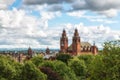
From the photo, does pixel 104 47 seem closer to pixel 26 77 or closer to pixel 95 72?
pixel 95 72

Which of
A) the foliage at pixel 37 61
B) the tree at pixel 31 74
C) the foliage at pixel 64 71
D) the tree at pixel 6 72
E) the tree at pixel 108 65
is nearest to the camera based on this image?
the tree at pixel 108 65

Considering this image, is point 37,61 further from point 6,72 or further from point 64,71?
point 6,72

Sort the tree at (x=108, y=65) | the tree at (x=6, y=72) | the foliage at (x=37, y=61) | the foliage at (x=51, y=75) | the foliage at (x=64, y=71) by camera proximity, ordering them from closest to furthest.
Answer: the tree at (x=108, y=65) → the tree at (x=6, y=72) → the foliage at (x=51, y=75) → the foliage at (x=64, y=71) → the foliage at (x=37, y=61)

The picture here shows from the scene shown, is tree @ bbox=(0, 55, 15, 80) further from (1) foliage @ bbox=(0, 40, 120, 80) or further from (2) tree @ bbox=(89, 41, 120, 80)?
(2) tree @ bbox=(89, 41, 120, 80)

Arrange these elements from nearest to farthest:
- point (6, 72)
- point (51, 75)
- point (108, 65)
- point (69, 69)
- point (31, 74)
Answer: point (108, 65), point (31, 74), point (6, 72), point (51, 75), point (69, 69)

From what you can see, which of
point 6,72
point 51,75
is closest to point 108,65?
point 6,72

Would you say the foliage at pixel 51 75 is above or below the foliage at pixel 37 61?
below

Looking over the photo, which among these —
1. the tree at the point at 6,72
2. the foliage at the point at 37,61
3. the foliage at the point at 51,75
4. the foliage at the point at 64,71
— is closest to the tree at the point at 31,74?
the tree at the point at 6,72

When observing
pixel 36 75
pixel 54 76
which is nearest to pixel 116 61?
pixel 36 75

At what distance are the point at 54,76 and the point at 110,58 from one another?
46628 millimetres

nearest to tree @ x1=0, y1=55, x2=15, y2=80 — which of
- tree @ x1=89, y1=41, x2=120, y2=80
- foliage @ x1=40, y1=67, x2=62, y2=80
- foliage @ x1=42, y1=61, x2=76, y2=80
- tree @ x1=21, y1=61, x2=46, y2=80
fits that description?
tree @ x1=21, y1=61, x2=46, y2=80

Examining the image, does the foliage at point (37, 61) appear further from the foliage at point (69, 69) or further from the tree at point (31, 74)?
the tree at point (31, 74)

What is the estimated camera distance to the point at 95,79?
2164 inches

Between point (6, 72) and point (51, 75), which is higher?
point (6, 72)
